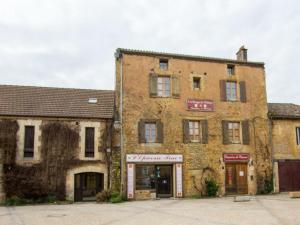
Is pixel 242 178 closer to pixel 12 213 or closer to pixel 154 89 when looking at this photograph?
pixel 154 89

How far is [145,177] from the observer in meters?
18.3

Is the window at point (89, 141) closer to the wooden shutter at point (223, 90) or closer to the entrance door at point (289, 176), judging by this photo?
the wooden shutter at point (223, 90)

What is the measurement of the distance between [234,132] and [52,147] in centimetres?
1041

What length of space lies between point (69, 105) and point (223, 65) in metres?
9.44

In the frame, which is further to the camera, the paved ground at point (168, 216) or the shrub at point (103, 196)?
the shrub at point (103, 196)

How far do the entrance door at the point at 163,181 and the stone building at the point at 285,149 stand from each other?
650 cm

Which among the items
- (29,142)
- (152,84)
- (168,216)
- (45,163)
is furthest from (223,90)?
(29,142)

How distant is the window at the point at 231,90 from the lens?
20.4 m

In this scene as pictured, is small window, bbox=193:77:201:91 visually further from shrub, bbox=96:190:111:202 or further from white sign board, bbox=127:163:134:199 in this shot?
shrub, bbox=96:190:111:202

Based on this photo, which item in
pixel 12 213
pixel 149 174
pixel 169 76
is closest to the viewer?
pixel 12 213

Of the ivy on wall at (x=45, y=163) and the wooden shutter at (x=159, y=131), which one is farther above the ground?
the wooden shutter at (x=159, y=131)

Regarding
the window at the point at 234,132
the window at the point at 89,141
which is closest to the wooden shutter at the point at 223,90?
the window at the point at 234,132

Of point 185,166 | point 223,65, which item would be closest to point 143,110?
point 185,166

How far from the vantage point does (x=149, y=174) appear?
1833 cm
